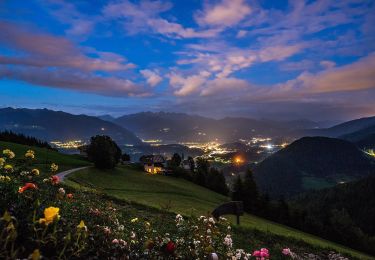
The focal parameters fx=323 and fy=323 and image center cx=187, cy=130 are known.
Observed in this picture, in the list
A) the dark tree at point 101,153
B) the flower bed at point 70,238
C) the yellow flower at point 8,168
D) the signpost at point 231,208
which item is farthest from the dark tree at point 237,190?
the yellow flower at point 8,168

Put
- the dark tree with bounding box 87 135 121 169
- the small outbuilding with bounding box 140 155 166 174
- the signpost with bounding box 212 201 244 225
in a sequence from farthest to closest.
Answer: the small outbuilding with bounding box 140 155 166 174, the dark tree with bounding box 87 135 121 169, the signpost with bounding box 212 201 244 225

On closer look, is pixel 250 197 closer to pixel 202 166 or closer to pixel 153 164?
pixel 202 166

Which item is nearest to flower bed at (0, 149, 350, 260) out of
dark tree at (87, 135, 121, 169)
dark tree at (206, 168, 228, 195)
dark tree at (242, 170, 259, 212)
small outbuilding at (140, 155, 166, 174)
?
dark tree at (87, 135, 121, 169)

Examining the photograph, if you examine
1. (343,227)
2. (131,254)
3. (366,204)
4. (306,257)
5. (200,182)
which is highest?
(131,254)

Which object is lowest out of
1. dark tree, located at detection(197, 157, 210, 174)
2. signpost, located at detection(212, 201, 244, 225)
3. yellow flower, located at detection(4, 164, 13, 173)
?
dark tree, located at detection(197, 157, 210, 174)

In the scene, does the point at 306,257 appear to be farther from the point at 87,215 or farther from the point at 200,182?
the point at 200,182

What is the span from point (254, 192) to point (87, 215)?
220 ft

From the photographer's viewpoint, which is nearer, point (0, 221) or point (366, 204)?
point (0, 221)

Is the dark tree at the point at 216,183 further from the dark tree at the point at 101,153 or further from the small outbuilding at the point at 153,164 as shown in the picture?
the dark tree at the point at 101,153

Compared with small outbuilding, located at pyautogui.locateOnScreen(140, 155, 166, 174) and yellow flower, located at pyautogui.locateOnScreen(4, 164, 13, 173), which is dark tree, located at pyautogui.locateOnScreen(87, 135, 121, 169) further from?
yellow flower, located at pyautogui.locateOnScreen(4, 164, 13, 173)

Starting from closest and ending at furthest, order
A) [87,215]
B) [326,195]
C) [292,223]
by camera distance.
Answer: [87,215] → [292,223] → [326,195]

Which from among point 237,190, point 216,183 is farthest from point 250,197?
point 216,183

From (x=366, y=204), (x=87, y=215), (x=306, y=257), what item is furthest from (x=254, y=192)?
(x=366, y=204)

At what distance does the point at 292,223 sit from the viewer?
220 feet
